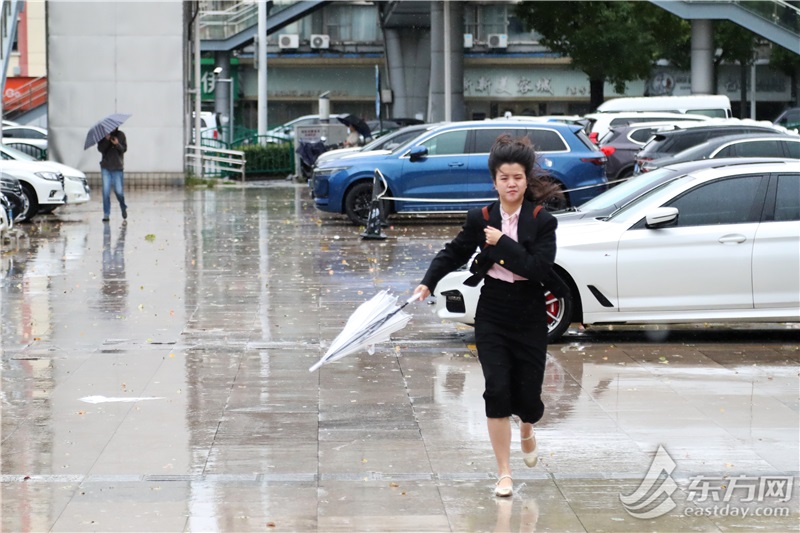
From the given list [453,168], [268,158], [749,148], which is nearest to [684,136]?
[749,148]

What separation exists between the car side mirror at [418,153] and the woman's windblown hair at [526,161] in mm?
14386

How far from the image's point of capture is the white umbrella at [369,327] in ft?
22.0

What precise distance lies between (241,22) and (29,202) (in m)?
31.5

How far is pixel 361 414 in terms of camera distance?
26.8ft

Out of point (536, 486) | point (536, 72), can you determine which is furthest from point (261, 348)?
point (536, 72)

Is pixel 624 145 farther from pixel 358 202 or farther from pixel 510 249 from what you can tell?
pixel 510 249

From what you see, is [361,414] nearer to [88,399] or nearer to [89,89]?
[88,399]

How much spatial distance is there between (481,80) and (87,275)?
5292cm

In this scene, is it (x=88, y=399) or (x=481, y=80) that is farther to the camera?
(x=481, y=80)

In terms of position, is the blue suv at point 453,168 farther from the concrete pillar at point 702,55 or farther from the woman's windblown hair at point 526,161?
the concrete pillar at point 702,55

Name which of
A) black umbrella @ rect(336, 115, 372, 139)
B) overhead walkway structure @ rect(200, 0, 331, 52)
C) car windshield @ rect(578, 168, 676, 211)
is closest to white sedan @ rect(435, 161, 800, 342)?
car windshield @ rect(578, 168, 676, 211)

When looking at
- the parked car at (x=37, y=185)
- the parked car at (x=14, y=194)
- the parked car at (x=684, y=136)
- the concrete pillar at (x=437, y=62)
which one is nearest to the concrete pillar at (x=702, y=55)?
the concrete pillar at (x=437, y=62)

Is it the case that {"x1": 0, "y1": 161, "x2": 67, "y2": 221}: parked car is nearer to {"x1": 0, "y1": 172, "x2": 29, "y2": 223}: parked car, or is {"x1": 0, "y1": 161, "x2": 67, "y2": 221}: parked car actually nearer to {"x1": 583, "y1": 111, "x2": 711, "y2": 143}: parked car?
{"x1": 0, "y1": 172, "x2": 29, "y2": 223}: parked car

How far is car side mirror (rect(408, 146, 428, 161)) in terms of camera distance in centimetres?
2094
